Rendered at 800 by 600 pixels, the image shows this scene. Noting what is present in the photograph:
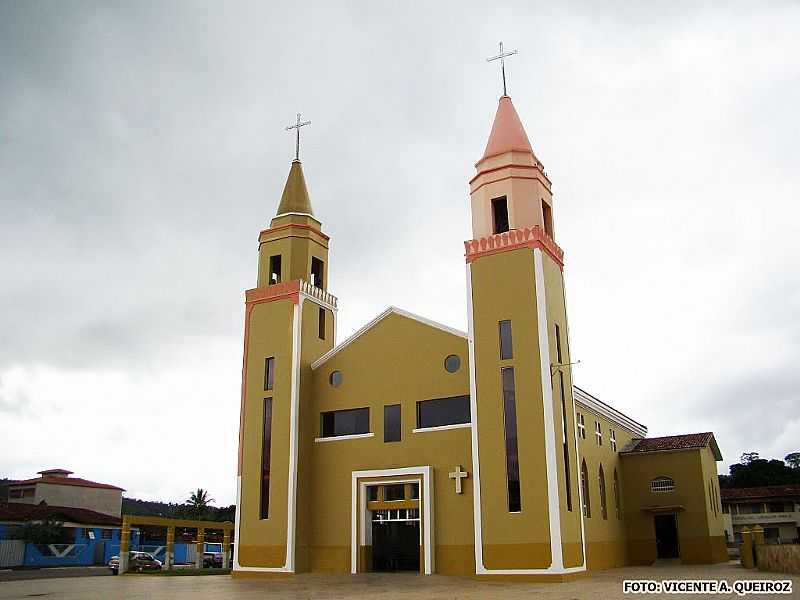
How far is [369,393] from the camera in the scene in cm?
3155

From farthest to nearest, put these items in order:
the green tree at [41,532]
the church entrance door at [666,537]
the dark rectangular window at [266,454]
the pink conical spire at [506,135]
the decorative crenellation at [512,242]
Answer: the green tree at [41,532] → the church entrance door at [666,537] → the dark rectangular window at [266,454] → the pink conical spire at [506,135] → the decorative crenellation at [512,242]

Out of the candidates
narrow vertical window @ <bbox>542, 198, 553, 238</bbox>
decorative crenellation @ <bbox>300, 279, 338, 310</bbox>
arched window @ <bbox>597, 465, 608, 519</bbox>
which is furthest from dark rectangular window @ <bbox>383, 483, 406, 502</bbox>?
narrow vertical window @ <bbox>542, 198, 553, 238</bbox>

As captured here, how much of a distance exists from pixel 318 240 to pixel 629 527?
20.7 m

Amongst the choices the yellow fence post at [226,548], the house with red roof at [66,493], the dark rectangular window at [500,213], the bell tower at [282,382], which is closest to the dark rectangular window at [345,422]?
the bell tower at [282,382]

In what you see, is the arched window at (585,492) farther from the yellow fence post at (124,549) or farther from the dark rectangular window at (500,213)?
the yellow fence post at (124,549)

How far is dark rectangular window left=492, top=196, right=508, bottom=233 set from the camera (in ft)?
99.7

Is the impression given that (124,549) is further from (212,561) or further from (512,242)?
(512,242)

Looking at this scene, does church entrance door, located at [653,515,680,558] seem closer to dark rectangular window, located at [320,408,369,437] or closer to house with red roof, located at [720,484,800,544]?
dark rectangular window, located at [320,408,369,437]

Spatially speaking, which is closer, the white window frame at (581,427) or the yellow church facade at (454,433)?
the yellow church facade at (454,433)

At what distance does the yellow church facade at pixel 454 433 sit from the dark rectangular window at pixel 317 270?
0.30 feet

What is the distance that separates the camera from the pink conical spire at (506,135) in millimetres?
30875

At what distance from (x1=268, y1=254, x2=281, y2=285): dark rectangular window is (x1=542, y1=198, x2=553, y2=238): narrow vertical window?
41.5 feet

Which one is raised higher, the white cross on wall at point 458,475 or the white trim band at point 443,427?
the white trim band at point 443,427

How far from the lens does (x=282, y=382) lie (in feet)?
106
